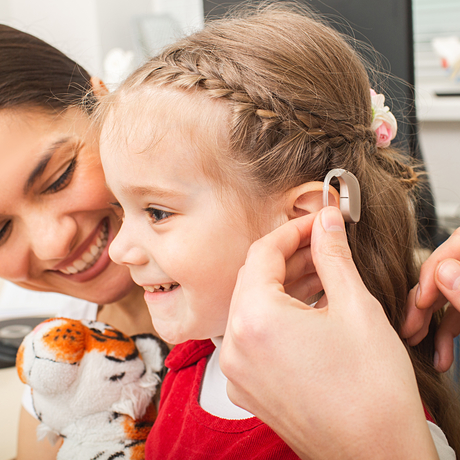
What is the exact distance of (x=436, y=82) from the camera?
2.62 metres

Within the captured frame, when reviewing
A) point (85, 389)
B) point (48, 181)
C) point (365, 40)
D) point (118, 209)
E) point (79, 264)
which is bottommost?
point (85, 389)

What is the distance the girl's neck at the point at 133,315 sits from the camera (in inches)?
47.3

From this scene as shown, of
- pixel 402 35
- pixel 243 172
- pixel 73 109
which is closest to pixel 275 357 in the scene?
pixel 243 172

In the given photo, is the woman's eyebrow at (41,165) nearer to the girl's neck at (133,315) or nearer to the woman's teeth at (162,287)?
the woman's teeth at (162,287)

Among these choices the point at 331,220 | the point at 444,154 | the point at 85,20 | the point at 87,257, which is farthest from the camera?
the point at 85,20

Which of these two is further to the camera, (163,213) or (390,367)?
(163,213)

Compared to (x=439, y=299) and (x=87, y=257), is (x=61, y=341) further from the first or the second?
(x=439, y=299)

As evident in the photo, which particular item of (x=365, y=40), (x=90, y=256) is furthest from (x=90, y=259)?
(x=365, y=40)

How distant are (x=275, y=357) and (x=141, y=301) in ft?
2.63

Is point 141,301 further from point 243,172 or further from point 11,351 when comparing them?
point 243,172

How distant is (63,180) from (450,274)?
731mm

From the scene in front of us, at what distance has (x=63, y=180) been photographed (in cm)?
91

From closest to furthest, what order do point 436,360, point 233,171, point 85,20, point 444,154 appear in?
point 233,171
point 436,360
point 444,154
point 85,20

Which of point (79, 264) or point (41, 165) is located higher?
point (41, 165)
